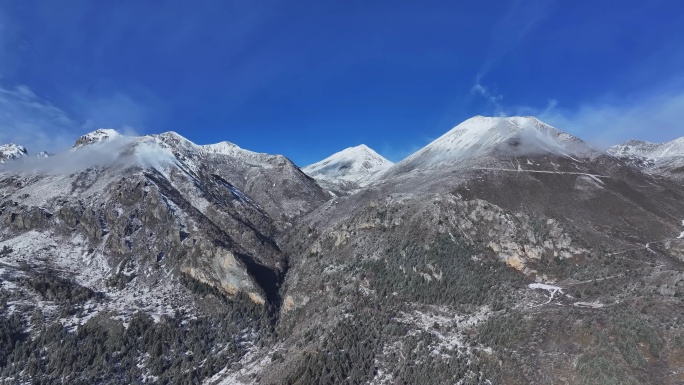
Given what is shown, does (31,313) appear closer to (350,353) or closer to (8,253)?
(8,253)

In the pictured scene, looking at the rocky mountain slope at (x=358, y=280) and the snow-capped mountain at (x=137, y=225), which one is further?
the snow-capped mountain at (x=137, y=225)

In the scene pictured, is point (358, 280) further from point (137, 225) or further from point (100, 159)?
point (100, 159)

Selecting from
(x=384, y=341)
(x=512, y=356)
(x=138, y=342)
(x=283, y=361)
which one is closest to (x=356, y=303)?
(x=384, y=341)

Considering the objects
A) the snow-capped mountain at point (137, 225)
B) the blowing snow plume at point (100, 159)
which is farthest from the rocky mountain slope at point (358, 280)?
the blowing snow plume at point (100, 159)

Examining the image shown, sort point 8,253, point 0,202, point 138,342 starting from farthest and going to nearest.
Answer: point 0,202 → point 8,253 → point 138,342

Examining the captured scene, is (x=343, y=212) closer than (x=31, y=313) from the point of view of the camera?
No

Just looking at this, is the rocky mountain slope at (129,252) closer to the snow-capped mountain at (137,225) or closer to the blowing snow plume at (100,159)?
the snow-capped mountain at (137,225)

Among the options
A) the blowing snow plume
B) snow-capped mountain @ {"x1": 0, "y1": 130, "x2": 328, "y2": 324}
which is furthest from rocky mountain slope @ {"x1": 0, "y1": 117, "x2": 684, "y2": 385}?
the blowing snow plume

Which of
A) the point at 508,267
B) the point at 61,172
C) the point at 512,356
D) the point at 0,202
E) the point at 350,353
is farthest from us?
the point at 61,172

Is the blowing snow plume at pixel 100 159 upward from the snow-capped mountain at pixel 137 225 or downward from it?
upward
